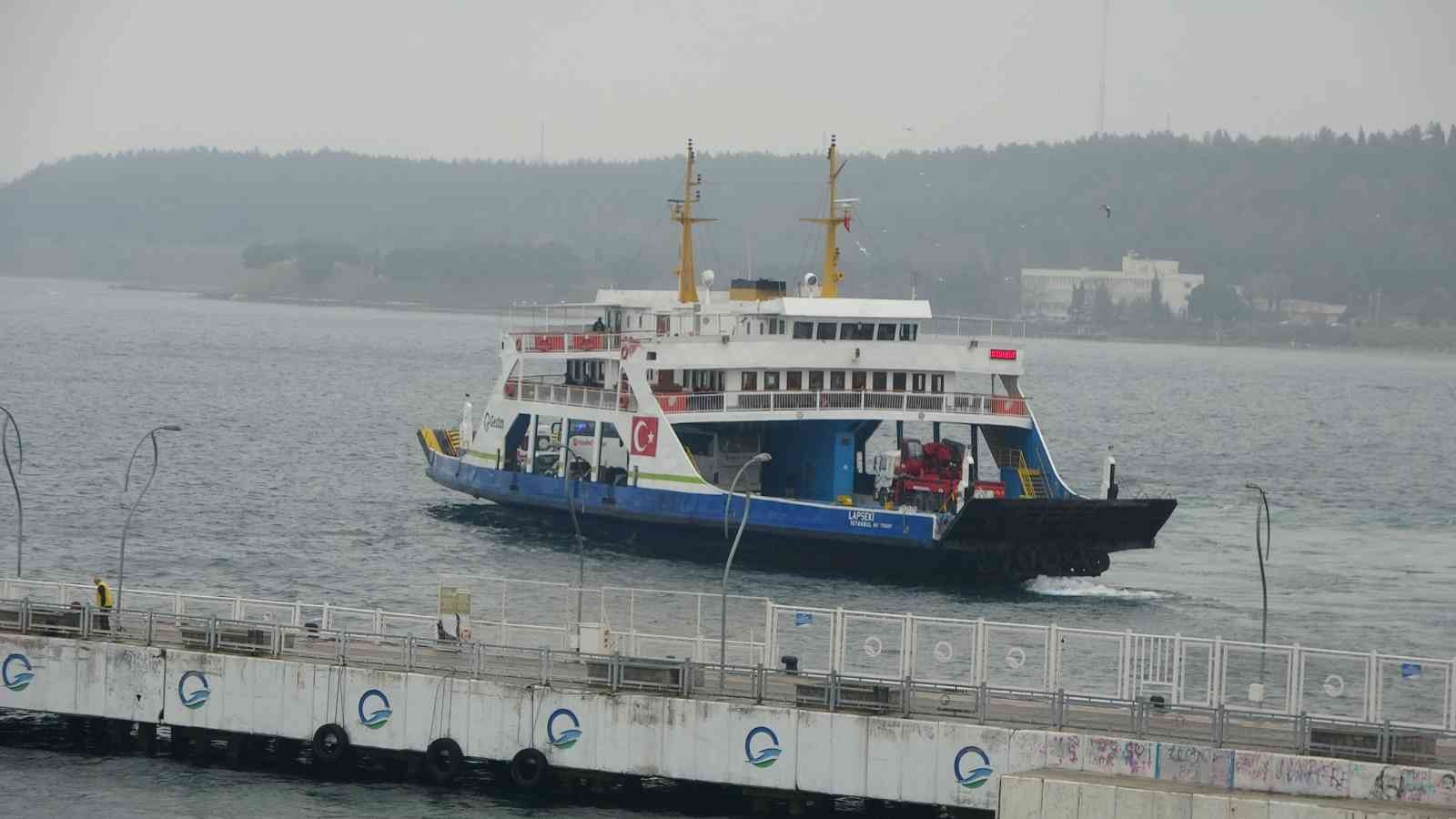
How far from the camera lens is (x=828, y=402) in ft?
190

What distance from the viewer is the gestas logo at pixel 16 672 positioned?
37312 mm

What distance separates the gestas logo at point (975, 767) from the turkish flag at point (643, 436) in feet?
84.4

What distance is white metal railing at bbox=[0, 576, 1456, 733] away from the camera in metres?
34.3

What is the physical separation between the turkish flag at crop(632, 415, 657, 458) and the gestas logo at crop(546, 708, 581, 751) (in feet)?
76.4

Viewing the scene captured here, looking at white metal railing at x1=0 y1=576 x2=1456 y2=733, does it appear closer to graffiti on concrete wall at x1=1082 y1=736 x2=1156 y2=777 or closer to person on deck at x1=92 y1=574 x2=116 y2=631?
person on deck at x1=92 y1=574 x2=116 y2=631

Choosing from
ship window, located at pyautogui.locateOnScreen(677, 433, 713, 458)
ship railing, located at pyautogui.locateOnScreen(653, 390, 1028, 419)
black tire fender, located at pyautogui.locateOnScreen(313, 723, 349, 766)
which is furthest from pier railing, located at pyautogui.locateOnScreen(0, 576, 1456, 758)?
ship window, located at pyautogui.locateOnScreen(677, 433, 713, 458)

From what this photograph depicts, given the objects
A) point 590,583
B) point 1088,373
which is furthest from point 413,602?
point 1088,373

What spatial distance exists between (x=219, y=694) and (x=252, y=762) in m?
1.24

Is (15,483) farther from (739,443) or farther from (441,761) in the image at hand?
(441,761)

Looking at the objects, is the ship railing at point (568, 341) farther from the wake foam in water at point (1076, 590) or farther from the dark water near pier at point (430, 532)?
the wake foam in water at point (1076, 590)

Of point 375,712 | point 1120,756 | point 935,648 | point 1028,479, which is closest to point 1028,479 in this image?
point 1028,479

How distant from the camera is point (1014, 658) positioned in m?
36.7

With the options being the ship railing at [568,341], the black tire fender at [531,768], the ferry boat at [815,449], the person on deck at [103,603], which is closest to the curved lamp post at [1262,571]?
the ferry boat at [815,449]

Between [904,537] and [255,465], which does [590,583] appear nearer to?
[904,537]
